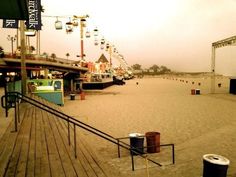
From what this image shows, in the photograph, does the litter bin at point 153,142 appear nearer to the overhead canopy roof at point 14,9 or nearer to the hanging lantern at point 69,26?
the overhead canopy roof at point 14,9

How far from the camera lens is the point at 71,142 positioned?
7.95 m

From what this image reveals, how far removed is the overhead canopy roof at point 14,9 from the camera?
575 cm

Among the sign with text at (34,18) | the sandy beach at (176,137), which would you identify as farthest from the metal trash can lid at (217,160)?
the sign with text at (34,18)

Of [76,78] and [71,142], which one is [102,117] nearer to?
[71,142]

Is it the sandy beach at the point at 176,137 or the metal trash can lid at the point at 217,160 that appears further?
the sandy beach at the point at 176,137

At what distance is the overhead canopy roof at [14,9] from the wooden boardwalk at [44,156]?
2.97m

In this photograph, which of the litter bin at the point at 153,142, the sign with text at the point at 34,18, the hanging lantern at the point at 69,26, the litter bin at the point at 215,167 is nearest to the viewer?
the litter bin at the point at 215,167

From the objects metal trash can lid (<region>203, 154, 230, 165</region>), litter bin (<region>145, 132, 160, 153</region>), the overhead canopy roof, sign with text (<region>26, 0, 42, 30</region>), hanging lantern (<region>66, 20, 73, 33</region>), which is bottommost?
litter bin (<region>145, 132, 160, 153</region>)

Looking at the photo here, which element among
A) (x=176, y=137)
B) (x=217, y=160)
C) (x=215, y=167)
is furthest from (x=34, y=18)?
(x=215, y=167)

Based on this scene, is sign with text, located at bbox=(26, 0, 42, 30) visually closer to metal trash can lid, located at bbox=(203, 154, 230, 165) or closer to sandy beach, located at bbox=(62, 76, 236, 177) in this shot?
sandy beach, located at bbox=(62, 76, 236, 177)

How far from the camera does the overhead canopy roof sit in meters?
5.75

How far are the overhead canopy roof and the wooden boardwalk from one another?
2.97 m

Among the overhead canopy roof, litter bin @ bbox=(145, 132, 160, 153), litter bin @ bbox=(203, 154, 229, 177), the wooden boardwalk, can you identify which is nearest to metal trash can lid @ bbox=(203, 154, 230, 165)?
litter bin @ bbox=(203, 154, 229, 177)

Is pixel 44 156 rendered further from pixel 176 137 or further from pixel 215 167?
pixel 176 137
